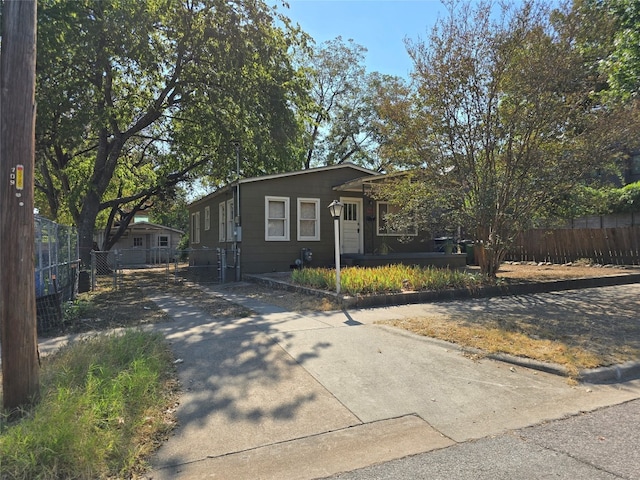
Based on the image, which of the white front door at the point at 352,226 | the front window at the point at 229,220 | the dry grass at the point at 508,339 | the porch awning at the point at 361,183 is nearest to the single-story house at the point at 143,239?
the front window at the point at 229,220

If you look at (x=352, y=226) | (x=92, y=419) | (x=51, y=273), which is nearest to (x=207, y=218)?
(x=352, y=226)

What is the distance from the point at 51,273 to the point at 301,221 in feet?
28.7

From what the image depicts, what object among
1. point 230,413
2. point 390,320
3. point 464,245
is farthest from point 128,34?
point 464,245

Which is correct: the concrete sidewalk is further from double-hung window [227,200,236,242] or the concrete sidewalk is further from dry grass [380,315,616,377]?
double-hung window [227,200,236,242]

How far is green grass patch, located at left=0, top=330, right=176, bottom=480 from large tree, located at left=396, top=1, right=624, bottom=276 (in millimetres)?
8495

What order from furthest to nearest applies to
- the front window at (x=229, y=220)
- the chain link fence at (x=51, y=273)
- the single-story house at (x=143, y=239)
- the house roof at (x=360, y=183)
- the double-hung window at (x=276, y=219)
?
the single-story house at (x=143, y=239), the front window at (x=229, y=220), the double-hung window at (x=276, y=219), the house roof at (x=360, y=183), the chain link fence at (x=51, y=273)

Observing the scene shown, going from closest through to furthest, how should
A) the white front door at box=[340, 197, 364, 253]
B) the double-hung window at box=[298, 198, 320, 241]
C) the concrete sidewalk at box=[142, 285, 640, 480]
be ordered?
the concrete sidewalk at box=[142, 285, 640, 480] < the double-hung window at box=[298, 198, 320, 241] < the white front door at box=[340, 197, 364, 253]

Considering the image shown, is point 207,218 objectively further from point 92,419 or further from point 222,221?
point 92,419

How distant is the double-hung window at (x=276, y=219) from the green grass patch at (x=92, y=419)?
390 inches

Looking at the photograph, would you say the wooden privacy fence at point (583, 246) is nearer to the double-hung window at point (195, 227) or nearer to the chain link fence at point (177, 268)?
the chain link fence at point (177, 268)

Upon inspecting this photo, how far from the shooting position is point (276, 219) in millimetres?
14859

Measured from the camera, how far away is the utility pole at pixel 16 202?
337 cm

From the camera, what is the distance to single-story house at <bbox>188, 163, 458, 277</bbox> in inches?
567

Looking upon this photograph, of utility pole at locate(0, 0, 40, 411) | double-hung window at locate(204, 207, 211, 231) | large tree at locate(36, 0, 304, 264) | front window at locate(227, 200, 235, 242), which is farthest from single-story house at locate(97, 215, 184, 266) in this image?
utility pole at locate(0, 0, 40, 411)
